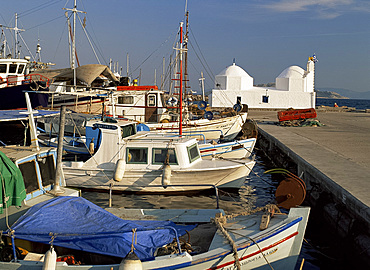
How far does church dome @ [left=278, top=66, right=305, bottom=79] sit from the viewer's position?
190 feet

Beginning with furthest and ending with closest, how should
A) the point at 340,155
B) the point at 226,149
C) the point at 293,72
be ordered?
the point at 293,72 < the point at 226,149 < the point at 340,155

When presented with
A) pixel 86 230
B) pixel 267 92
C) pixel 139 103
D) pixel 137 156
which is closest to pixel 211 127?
pixel 139 103

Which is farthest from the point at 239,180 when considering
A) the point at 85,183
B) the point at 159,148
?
the point at 85,183

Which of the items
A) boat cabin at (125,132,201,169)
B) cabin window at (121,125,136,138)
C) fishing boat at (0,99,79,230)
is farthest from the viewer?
cabin window at (121,125,136,138)

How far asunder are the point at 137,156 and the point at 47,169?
5411mm

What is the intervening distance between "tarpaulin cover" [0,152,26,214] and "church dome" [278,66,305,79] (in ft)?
177

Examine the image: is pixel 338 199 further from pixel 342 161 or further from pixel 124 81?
pixel 124 81

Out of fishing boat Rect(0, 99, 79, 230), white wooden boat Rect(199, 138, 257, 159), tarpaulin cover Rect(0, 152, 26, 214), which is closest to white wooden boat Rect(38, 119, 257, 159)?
white wooden boat Rect(199, 138, 257, 159)

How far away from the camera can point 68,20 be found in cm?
2425

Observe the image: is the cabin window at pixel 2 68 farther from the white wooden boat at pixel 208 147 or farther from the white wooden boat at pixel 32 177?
the white wooden boat at pixel 32 177

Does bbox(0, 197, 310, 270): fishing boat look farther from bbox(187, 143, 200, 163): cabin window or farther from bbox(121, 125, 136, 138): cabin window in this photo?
bbox(121, 125, 136, 138): cabin window

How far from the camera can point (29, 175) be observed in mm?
8789

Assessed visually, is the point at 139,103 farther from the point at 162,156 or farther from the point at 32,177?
the point at 32,177

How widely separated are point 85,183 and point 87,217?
7.53 m
